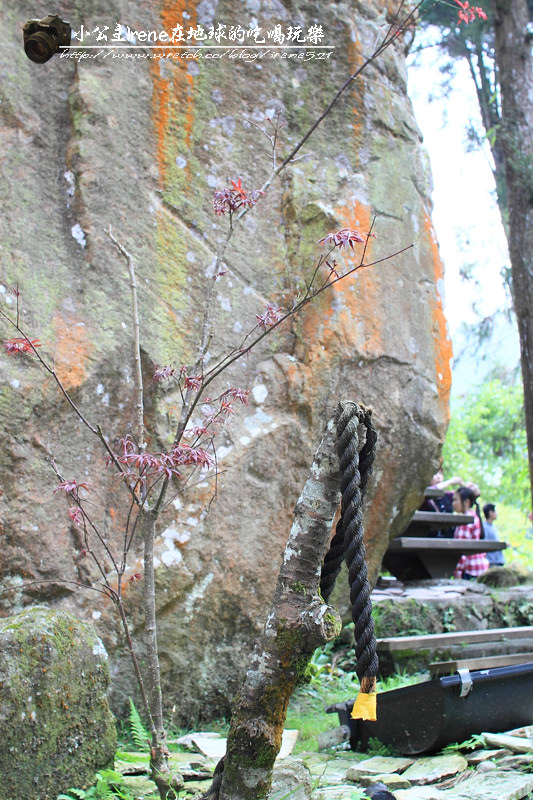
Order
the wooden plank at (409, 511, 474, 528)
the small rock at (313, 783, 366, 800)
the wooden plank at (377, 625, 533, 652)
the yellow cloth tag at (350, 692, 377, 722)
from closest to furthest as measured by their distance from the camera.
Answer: the yellow cloth tag at (350, 692, 377, 722) → the small rock at (313, 783, 366, 800) → the wooden plank at (377, 625, 533, 652) → the wooden plank at (409, 511, 474, 528)

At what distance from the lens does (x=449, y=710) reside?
3078mm

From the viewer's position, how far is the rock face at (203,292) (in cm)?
337

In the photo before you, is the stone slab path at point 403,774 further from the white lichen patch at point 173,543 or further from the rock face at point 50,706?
the white lichen patch at point 173,543

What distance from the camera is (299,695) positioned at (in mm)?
4020

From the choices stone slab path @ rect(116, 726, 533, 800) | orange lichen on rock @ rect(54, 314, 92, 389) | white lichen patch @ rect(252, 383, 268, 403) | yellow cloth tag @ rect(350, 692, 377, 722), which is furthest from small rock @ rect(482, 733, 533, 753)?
orange lichen on rock @ rect(54, 314, 92, 389)

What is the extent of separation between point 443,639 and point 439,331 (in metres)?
1.90

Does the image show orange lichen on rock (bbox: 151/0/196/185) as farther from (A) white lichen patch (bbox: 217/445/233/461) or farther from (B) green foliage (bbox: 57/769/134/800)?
(B) green foliage (bbox: 57/769/134/800)

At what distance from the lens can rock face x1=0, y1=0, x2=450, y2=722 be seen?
337cm

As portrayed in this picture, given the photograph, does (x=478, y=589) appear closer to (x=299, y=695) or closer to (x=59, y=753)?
(x=299, y=695)

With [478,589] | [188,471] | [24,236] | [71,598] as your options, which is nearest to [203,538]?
[188,471]

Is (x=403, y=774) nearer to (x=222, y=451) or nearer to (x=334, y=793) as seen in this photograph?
(x=334, y=793)

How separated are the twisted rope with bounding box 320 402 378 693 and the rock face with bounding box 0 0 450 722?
1.53 metres

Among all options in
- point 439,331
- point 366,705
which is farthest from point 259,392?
point 366,705

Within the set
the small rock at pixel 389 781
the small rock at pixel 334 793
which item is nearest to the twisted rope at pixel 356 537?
the small rock at pixel 334 793
